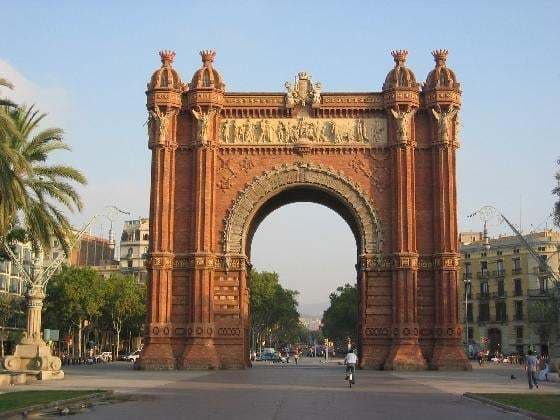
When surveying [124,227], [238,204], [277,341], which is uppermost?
[124,227]

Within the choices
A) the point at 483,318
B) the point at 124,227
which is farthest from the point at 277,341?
the point at 483,318

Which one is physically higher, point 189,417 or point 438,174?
point 438,174

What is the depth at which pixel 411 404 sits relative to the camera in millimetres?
21016

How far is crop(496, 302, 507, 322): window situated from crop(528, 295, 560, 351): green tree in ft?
22.7

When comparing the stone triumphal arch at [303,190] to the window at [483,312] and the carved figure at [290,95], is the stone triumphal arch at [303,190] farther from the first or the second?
the window at [483,312]

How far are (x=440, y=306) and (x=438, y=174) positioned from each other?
293 inches

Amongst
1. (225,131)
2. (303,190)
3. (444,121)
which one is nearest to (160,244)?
(225,131)

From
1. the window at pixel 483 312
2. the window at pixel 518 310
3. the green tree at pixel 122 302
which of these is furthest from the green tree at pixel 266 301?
the window at pixel 518 310

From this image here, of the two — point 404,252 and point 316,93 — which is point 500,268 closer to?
point 404,252

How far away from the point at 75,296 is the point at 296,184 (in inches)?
1357

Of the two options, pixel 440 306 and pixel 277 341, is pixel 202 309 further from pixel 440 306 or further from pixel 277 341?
pixel 277 341

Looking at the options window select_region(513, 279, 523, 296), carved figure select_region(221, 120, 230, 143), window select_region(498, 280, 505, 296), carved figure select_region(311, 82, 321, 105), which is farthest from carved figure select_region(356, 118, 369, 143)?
window select_region(498, 280, 505, 296)

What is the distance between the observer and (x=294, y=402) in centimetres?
2098

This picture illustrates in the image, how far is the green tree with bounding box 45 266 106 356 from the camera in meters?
71.6
